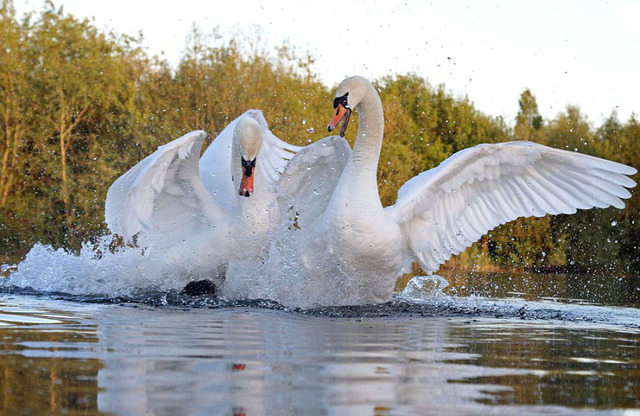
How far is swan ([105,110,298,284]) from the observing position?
9586 millimetres

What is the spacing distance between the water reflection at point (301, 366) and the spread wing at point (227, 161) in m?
4.03

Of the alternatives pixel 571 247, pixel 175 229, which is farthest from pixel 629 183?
pixel 571 247

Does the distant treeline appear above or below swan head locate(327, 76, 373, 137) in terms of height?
above

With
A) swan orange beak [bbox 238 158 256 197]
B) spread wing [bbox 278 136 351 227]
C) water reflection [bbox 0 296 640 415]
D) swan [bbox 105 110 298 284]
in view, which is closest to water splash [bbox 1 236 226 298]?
swan [bbox 105 110 298 284]

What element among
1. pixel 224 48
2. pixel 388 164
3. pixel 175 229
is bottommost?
pixel 175 229

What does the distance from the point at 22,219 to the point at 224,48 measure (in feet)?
27.3

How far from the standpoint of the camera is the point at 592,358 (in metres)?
5.62

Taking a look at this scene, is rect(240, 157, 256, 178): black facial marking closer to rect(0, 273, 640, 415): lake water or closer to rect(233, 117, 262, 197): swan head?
rect(233, 117, 262, 197): swan head

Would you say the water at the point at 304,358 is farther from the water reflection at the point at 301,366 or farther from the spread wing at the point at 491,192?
the spread wing at the point at 491,192

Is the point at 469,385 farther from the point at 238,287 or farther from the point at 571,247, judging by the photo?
the point at 571,247

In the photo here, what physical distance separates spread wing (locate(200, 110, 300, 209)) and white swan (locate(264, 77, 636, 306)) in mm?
1696

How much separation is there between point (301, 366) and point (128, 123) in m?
26.3

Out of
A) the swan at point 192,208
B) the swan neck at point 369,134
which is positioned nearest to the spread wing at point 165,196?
the swan at point 192,208

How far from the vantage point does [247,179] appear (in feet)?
30.8
